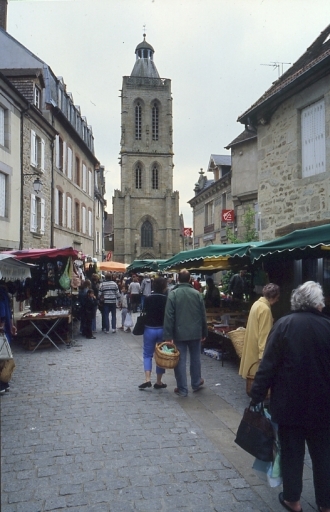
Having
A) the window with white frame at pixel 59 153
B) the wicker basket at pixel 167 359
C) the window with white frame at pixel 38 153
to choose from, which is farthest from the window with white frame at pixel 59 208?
the wicker basket at pixel 167 359

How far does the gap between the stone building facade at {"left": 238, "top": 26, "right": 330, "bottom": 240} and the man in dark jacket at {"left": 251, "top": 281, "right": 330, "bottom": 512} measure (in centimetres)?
727

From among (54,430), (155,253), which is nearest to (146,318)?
(54,430)

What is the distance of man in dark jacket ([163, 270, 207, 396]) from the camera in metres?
6.05

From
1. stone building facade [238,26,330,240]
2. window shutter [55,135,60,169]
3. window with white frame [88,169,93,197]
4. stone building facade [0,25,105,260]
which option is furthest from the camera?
window with white frame [88,169,93,197]

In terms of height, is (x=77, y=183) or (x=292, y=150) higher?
(x=77, y=183)

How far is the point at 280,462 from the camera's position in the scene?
3.09m

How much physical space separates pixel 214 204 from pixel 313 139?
2161 cm

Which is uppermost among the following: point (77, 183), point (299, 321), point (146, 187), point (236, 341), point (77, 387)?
point (146, 187)

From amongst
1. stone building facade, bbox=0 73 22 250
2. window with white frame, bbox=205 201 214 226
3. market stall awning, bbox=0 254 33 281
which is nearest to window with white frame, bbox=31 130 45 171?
stone building facade, bbox=0 73 22 250

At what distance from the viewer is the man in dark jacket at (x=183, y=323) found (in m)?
6.05

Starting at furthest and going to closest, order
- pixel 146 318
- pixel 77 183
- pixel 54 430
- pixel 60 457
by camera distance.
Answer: pixel 77 183
pixel 146 318
pixel 54 430
pixel 60 457

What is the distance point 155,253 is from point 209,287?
→ 48.7 metres

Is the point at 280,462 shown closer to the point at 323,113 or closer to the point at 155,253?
the point at 323,113

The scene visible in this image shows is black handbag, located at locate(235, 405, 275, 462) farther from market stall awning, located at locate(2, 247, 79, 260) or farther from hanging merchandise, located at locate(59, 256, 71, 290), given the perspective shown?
hanging merchandise, located at locate(59, 256, 71, 290)
